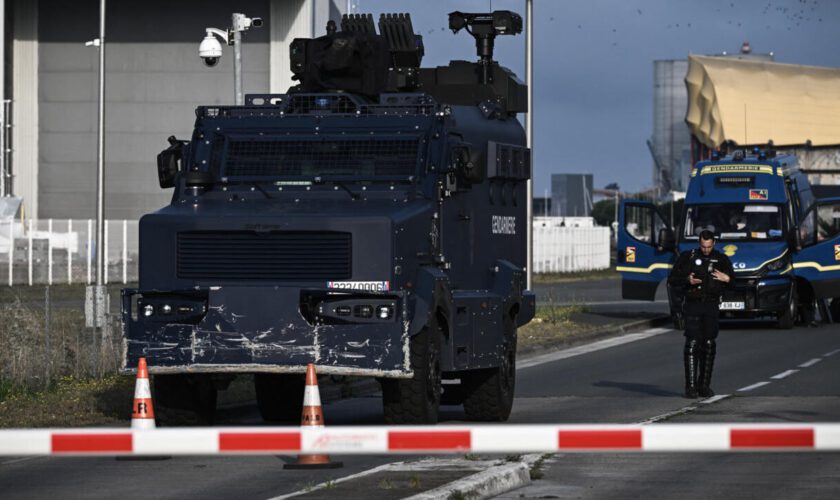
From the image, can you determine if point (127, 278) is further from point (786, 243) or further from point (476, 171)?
point (476, 171)

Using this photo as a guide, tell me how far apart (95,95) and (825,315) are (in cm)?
4228

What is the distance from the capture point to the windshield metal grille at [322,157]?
16250mm

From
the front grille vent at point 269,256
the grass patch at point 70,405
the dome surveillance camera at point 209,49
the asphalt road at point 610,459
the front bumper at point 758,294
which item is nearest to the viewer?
the asphalt road at point 610,459

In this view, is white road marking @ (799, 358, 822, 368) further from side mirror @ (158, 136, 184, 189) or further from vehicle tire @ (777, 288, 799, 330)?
side mirror @ (158, 136, 184, 189)

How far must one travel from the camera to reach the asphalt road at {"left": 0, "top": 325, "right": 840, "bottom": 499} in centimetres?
1223

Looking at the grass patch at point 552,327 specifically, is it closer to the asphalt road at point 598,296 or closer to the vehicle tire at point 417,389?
the asphalt road at point 598,296

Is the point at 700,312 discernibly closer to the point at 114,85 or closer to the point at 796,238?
the point at 796,238

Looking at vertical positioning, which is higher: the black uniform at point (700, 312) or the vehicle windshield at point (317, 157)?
the vehicle windshield at point (317, 157)

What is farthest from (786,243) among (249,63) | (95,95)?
(95,95)

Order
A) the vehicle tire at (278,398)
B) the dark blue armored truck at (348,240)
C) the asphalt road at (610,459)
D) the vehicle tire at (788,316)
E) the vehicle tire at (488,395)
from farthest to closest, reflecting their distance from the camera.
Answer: the vehicle tire at (788,316) < the vehicle tire at (278,398) < the vehicle tire at (488,395) < the dark blue armored truck at (348,240) < the asphalt road at (610,459)

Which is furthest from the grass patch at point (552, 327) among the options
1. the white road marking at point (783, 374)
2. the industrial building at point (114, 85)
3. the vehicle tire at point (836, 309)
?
the industrial building at point (114, 85)

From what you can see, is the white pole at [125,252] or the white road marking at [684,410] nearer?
the white road marking at [684,410]

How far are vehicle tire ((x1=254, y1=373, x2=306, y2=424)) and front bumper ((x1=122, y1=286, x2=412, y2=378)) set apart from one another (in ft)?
7.92

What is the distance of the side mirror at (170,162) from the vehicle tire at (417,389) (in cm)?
292
